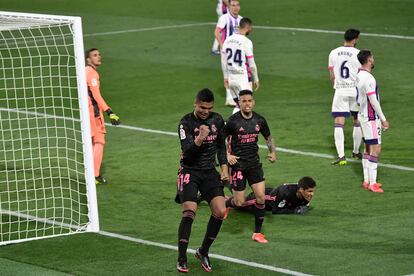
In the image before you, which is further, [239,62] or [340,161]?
[239,62]

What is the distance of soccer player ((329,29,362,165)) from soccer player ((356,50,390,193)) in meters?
1.69

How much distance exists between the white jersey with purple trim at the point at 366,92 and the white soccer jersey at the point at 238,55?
5.45 metres

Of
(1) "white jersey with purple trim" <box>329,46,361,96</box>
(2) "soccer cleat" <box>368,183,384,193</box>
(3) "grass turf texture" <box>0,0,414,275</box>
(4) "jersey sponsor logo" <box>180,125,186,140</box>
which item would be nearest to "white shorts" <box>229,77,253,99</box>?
(3) "grass turf texture" <box>0,0,414,275</box>

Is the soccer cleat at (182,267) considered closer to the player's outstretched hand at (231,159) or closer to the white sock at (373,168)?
the player's outstretched hand at (231,159)

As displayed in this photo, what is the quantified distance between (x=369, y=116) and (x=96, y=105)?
14.7 ft

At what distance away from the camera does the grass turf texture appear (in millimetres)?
14570

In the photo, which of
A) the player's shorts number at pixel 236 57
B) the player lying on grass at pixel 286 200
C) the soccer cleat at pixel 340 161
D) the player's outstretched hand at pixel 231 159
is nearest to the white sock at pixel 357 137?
the soccer cleat at pixel 340 161

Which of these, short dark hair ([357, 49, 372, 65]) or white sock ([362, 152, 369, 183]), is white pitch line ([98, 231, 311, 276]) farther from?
short dark hair ([357, 49, 372, 65])

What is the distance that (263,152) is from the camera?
20.5m

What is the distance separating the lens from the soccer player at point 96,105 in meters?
18.0

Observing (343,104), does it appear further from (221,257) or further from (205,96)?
(205,96)

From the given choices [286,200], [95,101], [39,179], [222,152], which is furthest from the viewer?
[39,179]

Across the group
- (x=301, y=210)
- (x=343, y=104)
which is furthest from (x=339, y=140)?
(x=301, y=210)

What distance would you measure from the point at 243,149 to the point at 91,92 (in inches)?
142
